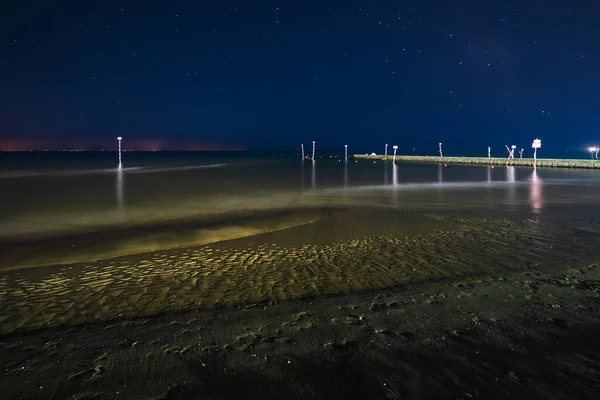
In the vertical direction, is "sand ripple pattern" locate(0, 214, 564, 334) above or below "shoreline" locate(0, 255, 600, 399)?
above

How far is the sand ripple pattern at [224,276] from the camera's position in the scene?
6957 millimetres

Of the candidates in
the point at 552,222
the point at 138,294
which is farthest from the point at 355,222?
the point at 138,294

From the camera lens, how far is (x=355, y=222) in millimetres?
15648

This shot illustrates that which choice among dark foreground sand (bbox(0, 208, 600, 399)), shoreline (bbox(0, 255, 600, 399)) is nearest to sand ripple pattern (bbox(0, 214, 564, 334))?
dark foreground sand (bbox(0, 208, 600, 399))

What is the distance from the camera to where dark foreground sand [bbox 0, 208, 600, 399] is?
459 cm

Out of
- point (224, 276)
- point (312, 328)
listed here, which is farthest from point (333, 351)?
point (224, 276)

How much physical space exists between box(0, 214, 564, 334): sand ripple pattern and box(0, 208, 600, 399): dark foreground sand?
0.15 ft

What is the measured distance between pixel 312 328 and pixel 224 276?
3249 mm

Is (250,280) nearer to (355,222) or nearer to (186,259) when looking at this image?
(186,259)

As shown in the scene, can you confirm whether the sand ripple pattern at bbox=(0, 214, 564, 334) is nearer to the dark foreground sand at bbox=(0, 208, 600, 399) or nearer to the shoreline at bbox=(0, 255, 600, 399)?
the dark foreground sand at bbox=(0, 208, 600, 399)

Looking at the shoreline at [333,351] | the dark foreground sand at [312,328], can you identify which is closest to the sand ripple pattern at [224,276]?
the dark foreground sand at [312,328]

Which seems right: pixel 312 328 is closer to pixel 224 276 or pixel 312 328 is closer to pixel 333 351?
pixel 333 351

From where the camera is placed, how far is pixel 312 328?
5.98 metres

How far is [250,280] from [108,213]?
43.5 ft
